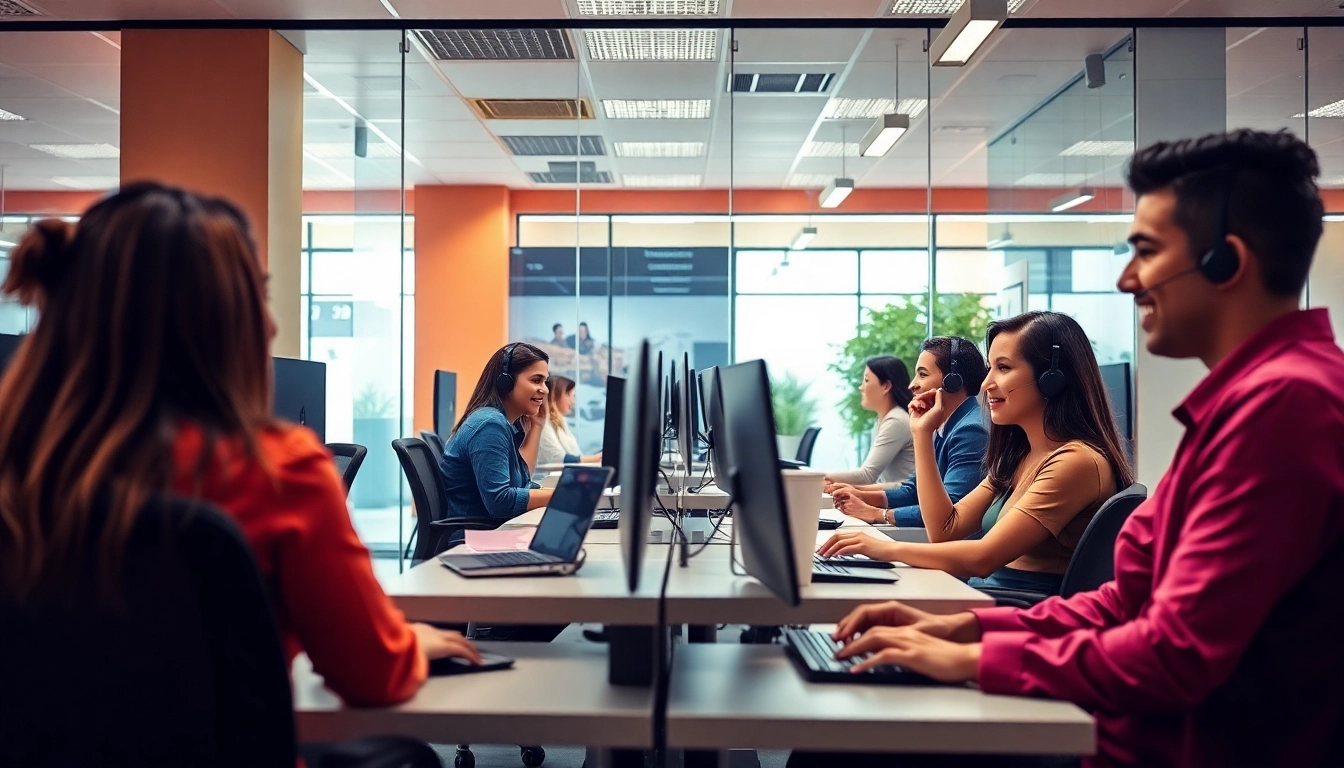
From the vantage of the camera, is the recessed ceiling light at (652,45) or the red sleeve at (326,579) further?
the recessed ceiling light at (652,45)

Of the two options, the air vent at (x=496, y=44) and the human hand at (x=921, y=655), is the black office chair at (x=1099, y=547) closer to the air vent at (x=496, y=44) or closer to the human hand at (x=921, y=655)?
the human hand at (x=921, y=655)

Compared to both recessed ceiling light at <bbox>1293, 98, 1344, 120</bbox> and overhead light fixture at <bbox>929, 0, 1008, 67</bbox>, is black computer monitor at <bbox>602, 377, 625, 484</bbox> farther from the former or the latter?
recessed ceiling light at <bbox>1293, 98, 1344, 120</bbox>

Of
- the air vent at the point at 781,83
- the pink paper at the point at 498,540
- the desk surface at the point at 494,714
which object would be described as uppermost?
the air vent at the point at 781,83

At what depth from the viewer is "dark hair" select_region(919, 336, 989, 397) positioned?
146 inches

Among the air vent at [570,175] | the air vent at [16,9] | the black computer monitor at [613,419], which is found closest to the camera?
the black computer monitor at [613,419]

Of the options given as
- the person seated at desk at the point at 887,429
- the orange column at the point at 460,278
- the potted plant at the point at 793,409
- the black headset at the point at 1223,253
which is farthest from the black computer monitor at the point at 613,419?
the orange column at the point at 460,278

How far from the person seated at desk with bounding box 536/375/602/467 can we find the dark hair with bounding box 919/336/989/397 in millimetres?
2899

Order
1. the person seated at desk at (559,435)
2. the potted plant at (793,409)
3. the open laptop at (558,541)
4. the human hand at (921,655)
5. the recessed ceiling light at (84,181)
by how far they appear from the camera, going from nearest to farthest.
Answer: the human hand at (921,655), the open laptop at (558,541), the person seated at desk at (559,435), the potted plant at (793,409), the recessed ceiling light at (84,181)

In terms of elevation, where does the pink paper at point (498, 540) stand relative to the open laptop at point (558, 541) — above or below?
below

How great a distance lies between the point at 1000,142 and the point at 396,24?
4.03 m

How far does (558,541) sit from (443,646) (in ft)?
1.42

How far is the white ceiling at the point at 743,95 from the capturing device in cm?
535

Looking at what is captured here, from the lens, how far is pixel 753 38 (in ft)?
18.5

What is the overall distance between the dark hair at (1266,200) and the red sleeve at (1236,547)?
0.21 meters
